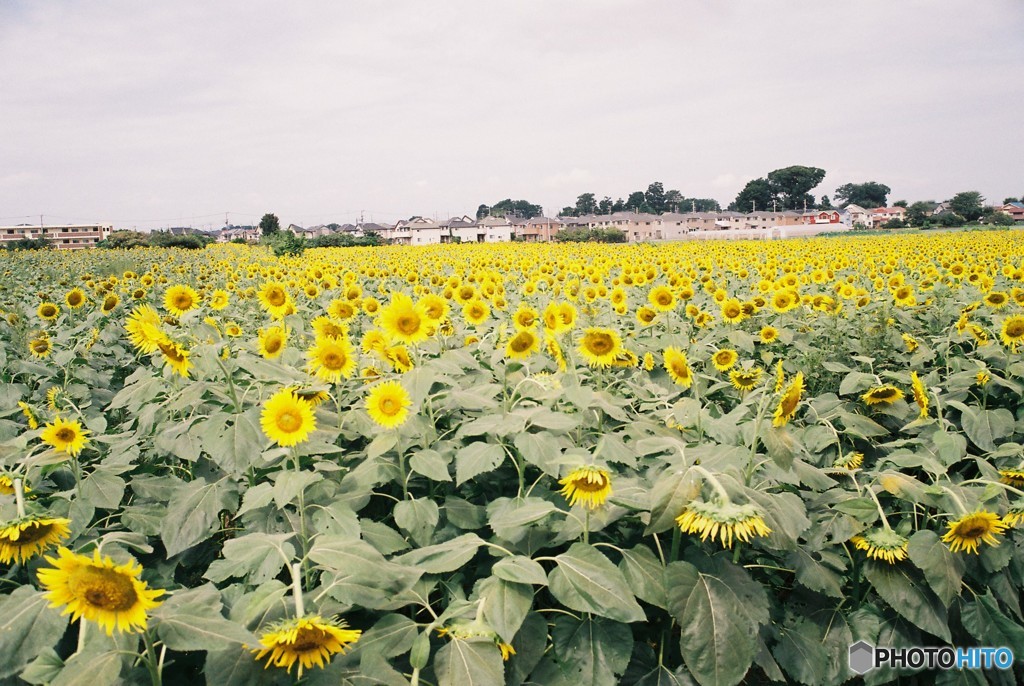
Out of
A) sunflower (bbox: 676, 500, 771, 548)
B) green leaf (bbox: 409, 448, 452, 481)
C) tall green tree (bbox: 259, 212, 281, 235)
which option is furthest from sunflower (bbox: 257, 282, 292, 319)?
tall green tree (bbox: 259, 212, 281, 235)

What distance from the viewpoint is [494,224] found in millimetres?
100188

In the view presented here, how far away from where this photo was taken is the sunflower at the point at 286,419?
1864 millimetres

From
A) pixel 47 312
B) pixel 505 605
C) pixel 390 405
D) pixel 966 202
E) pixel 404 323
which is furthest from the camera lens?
pixel 966 202

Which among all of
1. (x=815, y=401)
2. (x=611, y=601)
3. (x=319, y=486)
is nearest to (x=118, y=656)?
(x=319, y=486)

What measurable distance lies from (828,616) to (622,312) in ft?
11.2

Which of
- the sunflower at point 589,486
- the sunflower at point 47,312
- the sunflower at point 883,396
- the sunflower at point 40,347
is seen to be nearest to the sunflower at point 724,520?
the sunflower at point 589,486

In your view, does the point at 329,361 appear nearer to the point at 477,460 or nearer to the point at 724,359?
the point at 477,460

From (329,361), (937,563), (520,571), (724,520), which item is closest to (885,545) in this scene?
(937,563)

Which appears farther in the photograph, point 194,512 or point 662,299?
point 662,299

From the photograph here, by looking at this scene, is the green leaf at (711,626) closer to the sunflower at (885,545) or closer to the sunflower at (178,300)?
the sunflower at (885,545)

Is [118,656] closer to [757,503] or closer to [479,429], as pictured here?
[479,429]

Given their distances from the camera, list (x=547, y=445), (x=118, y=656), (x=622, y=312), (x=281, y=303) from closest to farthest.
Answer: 1. (x=118, y=656)
2. (x=547, y=445)
3. (x=281, y=303)
4. (x=622, y=312)

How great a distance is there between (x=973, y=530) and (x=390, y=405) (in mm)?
1925

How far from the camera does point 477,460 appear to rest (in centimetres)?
192
